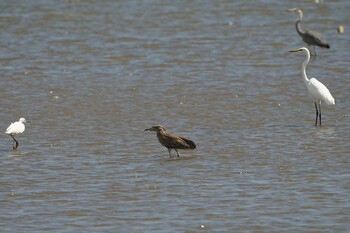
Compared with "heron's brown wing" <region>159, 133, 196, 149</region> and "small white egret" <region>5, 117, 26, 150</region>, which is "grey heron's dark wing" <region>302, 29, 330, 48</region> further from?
"small white egret" <region>5, 117, 26, 150</region>

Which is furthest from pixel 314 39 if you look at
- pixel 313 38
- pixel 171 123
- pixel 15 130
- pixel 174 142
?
pixel 15 130

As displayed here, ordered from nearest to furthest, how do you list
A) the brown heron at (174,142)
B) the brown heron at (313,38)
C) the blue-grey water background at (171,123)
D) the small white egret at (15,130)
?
the blue-grey water background at (171,123) < the brown heron at (174,142) < the small white egret at (15,130) < the brown heron at (313,38)

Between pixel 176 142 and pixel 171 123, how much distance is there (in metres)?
2.54

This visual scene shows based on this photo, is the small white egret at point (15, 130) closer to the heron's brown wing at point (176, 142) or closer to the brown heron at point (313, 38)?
the heron's brown wing at point (176, 142)

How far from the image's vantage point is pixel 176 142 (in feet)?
38.7

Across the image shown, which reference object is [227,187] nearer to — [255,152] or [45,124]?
[255,152]

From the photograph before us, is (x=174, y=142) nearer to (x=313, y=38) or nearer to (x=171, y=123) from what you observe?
(x=171, y=123)

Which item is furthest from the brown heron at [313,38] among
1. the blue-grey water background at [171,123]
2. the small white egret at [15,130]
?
the small white egret at [15,130]

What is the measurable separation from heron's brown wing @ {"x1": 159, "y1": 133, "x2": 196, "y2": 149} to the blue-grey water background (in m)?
0.19

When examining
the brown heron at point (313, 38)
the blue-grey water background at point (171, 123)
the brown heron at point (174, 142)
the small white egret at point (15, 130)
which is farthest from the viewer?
the brown heron at point (313, 38)

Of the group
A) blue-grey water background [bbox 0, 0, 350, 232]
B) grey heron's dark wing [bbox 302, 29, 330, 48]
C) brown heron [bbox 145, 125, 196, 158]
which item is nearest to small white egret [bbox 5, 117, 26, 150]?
blue-grey water background [bbox 0, 0, 350, 232]

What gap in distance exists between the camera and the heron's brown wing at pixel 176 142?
11.8 m

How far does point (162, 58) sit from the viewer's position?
20.6 m

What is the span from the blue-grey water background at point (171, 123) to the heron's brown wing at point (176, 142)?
19 centimetres
